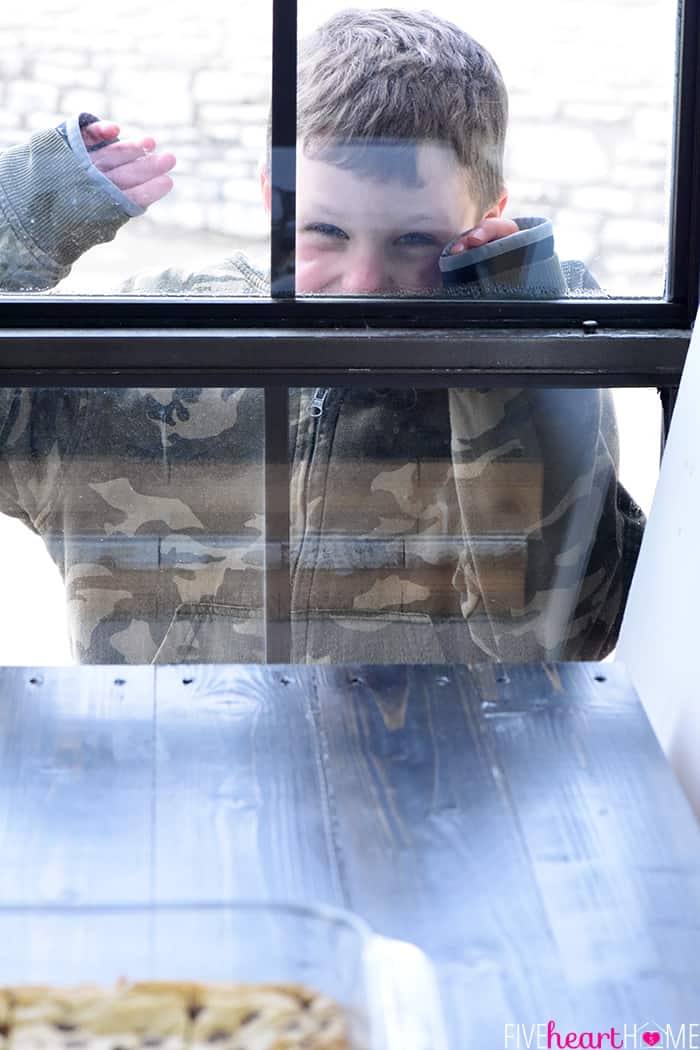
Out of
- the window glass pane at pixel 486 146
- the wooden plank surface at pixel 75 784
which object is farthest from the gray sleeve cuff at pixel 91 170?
the wooden plank surface at pixel 75 784

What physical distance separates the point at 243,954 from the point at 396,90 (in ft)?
4.00

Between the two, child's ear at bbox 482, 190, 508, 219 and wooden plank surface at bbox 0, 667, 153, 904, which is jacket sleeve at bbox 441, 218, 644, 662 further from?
wooden plank surface at bbox 0, 667, 153, 904

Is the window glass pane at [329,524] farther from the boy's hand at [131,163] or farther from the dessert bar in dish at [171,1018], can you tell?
the dessert bar in dish at [171,1018]

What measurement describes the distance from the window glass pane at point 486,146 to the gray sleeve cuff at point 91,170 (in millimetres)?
224

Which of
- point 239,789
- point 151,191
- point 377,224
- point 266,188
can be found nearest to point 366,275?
point 377,224

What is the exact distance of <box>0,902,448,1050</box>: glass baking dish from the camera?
92cm

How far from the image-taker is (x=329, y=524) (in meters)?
1.90

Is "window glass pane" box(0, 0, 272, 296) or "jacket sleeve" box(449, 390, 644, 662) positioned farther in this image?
Answer: "jacket sleeve" box(449, 390, 644, 662)

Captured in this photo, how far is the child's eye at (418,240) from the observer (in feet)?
6.08

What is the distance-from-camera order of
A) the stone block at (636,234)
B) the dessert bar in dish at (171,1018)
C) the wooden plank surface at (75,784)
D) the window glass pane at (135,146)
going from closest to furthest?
the dessert bar in dish at (171,1018)
the wooden plank surface at (75,784)
the window glass pane at (135,146)
the stone block at (636,234)

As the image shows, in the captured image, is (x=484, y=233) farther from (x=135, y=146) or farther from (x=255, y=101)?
(x=135, y=146)

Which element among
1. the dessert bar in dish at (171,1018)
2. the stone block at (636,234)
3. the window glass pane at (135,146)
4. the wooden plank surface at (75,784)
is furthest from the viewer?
the stone block at (636,234)

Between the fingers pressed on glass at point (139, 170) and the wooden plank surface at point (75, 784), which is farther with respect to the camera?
the fingers pressed on glass at point (139, 170)

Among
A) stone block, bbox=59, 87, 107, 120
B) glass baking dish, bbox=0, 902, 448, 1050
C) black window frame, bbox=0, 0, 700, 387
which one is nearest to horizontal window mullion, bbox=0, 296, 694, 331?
black window frame, bbox=0, 0, 700, 387
